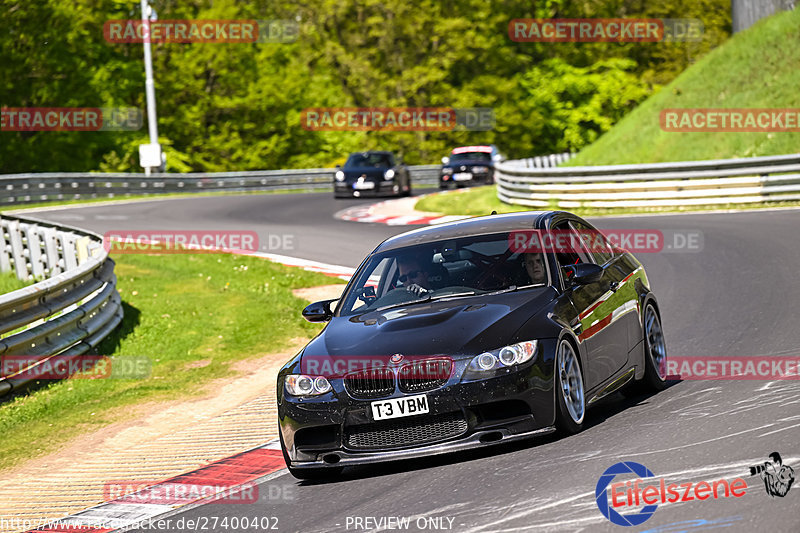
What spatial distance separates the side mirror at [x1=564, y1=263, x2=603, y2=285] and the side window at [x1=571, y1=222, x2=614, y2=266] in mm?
741

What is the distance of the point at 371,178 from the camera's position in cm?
3572

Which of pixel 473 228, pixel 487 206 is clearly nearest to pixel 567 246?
pixel 473 228

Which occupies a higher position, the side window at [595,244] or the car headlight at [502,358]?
the side window at [595,244]

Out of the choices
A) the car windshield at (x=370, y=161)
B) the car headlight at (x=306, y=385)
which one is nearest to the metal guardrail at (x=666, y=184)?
the car windshield at (x=370, y=161)

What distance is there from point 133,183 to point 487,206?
52.4 feet

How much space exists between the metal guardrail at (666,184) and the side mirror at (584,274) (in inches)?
657

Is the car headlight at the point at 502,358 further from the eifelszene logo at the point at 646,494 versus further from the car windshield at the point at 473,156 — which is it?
the car windshield at the point at 473,156

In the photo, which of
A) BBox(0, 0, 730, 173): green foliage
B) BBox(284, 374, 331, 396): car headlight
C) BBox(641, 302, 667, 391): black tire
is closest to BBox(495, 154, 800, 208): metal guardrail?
BBox(641, 302, 667, 391): black tire

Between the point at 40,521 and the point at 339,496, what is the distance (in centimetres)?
187

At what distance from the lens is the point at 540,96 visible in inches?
2512

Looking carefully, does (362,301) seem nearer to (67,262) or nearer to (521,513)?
(521,513)

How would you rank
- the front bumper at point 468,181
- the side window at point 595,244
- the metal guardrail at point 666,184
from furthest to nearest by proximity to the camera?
the front bumper at point 468,181 < the metal guardrail at point 666,184 < the side window at point 595,244

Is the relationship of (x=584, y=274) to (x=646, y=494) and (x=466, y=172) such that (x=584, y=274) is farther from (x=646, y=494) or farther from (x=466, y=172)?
(x=466, y=172)

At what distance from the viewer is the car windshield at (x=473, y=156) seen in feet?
141
